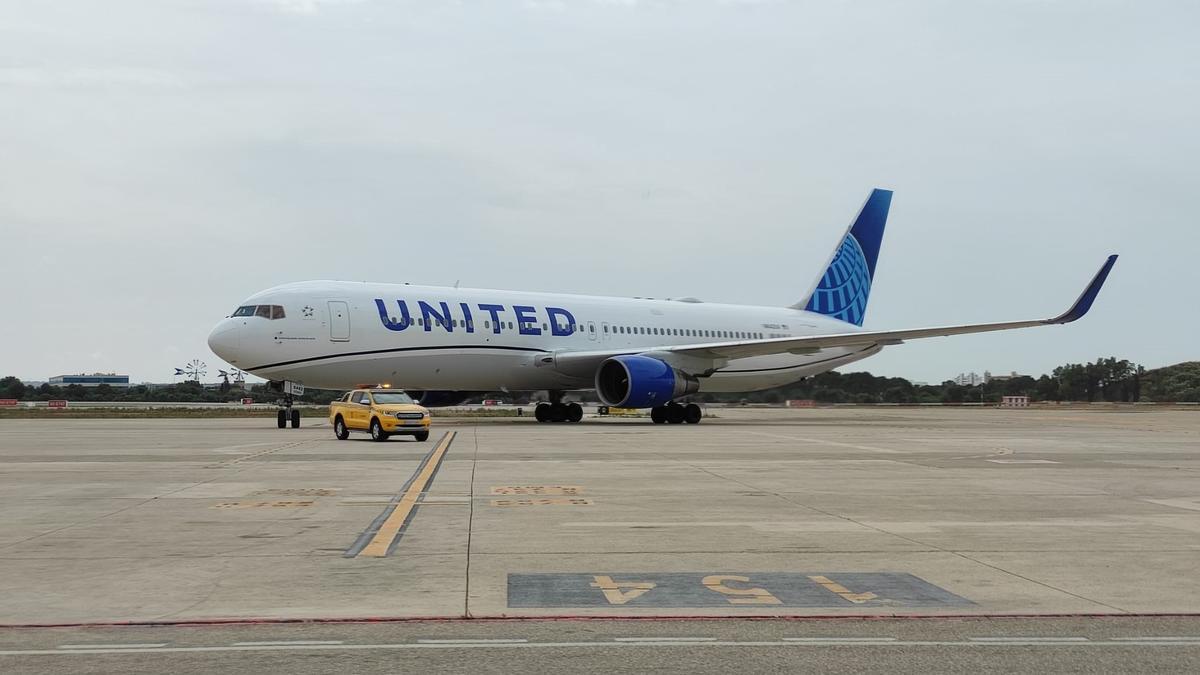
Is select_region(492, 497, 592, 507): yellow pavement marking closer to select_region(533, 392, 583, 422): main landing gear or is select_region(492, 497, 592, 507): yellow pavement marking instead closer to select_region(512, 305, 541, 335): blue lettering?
select_region(512, 305, 541, 335): blue lettering

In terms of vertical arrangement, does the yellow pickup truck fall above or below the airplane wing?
below

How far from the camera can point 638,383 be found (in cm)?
3656

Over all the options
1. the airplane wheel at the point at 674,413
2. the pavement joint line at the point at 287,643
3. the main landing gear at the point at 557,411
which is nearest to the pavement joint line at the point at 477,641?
the pavement joint line at the point at 287,643

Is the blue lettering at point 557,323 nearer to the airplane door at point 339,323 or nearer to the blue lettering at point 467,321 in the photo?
the blue lettering at point 467,321

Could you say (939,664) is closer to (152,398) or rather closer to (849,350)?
(849,350)

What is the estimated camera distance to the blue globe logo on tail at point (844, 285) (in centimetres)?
5138

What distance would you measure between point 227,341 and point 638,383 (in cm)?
1238

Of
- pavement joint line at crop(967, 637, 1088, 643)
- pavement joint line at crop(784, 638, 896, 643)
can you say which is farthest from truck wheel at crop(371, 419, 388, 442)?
pavement joint line at crop(967, 637, 1088, 643)

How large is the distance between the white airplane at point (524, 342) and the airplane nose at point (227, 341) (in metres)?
0.04

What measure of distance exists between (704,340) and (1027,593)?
3683 cm

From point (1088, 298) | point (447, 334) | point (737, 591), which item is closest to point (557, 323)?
point (447, 334)

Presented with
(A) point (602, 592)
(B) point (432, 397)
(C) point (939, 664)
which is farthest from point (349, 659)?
(B) point (432, 397)

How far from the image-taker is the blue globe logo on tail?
169 feet

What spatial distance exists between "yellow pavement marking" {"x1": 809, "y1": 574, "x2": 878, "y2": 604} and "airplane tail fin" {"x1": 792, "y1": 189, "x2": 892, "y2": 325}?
43.5 meters
